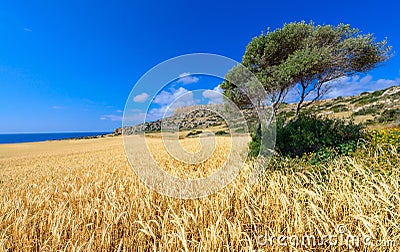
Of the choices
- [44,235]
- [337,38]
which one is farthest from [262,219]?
[337,38]

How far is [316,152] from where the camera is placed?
551 centimetres

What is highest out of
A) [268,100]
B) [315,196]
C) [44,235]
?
[268,100]

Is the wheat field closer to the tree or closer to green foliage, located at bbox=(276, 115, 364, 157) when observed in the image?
green foliage, located at bbox=(276, 115, 364, 157)

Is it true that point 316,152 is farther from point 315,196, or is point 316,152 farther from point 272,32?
point 272,32

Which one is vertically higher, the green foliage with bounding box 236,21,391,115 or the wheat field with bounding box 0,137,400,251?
the green foliage with bounding box 236,21,391,115

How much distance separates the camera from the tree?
6320 mm

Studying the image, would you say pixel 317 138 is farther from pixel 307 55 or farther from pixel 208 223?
pixel 208 223

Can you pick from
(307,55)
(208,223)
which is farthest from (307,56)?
(208,223)

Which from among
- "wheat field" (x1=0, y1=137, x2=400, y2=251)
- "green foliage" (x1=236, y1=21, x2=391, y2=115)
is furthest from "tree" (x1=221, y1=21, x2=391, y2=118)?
"wheat field" (x1=0, y1=137, x2=400, y2=251)

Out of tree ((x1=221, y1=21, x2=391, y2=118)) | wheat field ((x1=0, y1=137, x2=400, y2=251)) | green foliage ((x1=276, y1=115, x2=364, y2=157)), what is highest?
tree ((x1=221, y1=21, x2=391, y2=118))

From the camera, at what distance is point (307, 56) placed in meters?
6.10

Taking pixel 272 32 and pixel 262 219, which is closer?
pixel 262 219

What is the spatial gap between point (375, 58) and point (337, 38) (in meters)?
1.50

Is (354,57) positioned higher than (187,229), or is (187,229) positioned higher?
(354,57)
